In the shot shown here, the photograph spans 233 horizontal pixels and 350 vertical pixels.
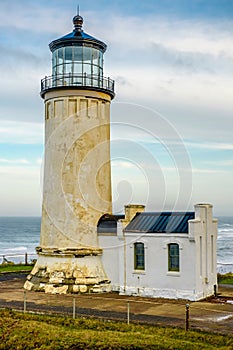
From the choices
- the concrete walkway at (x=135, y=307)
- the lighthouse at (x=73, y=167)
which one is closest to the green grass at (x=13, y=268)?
the lighthouse at (x=73, y=167)

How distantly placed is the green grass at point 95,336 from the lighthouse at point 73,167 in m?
6.28

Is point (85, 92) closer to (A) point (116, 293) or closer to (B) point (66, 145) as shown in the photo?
(B) point (66, 145)

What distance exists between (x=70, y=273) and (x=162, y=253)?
12.1 feet

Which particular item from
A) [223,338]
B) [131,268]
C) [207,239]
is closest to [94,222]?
[131,268]

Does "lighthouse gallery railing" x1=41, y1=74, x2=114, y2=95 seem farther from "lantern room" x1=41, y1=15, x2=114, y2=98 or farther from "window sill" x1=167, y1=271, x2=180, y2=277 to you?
"window sill" x1=167, y1=271, x2=180, y2=277

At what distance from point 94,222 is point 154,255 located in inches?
119

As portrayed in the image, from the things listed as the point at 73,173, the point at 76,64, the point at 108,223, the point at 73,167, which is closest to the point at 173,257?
the point at 108,223

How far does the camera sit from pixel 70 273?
64.0 feet

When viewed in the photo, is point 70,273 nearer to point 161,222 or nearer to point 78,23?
point 161,222

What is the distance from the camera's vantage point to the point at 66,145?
792 inches

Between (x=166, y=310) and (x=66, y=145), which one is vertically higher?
(x=66, y=145)

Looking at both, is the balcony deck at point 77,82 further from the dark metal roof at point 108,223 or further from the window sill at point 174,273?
the window sill at point 174,273

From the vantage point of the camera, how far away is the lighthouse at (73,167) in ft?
65.1

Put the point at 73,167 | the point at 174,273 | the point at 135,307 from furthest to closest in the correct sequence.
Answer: the point at 73,167 → the point at 174,273 → the point at 135,307
